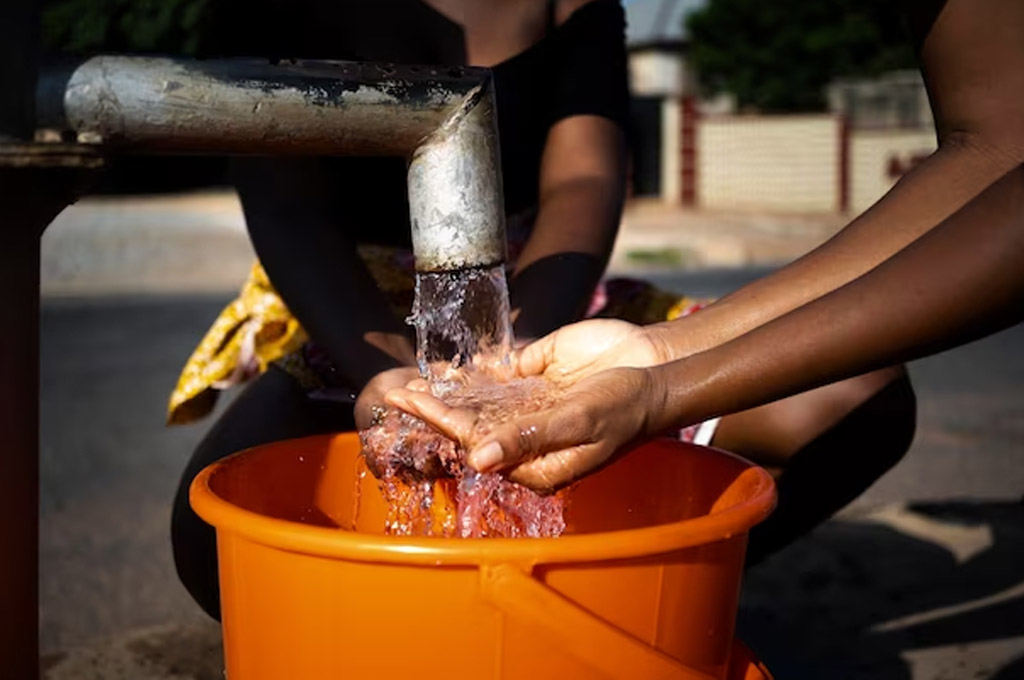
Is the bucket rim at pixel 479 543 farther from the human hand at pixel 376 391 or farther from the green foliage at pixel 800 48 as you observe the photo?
the green foliage at pixel 800 48

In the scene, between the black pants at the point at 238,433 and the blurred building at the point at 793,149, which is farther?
the blurred building at the point at 793,149

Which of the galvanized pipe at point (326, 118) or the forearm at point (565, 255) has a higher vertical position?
the galvanized pipe at point (326, 118)

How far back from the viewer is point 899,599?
228 centimetres

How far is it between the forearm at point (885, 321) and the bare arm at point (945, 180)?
21 cm

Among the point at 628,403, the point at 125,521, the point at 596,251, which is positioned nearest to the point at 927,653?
the point at 596,251

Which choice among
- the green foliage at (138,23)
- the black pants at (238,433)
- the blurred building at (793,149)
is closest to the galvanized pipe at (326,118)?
the black pants at (238,433)

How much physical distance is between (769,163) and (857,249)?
15436 millimetres

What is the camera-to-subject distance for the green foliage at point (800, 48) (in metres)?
21.2

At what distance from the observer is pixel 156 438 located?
3.91m

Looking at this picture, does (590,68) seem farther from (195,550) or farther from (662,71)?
(662,71)

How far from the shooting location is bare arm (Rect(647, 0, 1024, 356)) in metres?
1.39

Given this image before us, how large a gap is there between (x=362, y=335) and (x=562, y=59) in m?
0.60

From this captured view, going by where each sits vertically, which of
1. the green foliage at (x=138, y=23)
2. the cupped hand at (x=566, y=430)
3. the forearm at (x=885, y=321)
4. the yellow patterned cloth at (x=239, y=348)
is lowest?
the green foliage at (x=138, y=23)

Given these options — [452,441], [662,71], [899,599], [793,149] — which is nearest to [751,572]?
[899,599]
